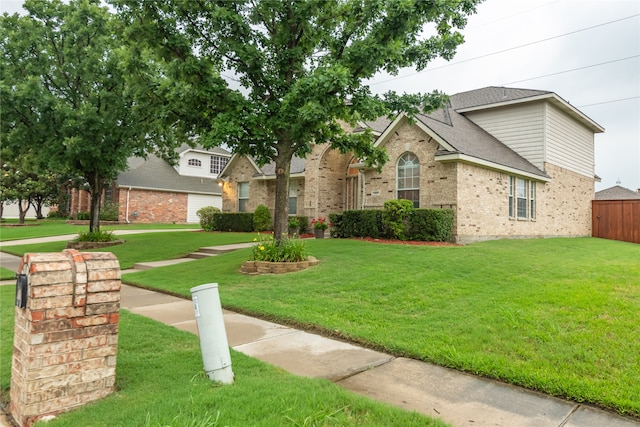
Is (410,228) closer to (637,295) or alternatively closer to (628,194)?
(637,295)

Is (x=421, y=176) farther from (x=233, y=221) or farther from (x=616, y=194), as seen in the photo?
(x=616, y=194)

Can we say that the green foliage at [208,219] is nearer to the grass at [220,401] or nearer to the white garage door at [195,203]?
the white garage door at [195,203]

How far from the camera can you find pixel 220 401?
2805 mm

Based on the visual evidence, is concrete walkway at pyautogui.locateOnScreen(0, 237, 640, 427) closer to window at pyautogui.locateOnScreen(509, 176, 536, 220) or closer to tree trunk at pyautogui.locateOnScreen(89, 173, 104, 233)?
window at pyautogui.locateOnScreen(509, 176, 536, 220)

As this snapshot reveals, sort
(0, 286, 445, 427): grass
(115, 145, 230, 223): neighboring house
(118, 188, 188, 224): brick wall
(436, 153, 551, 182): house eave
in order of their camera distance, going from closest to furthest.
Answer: (0, 286, 445, 427): grass → (436, 153, 551, 182): house eave → (118, 188, 188, 224): brick wall → (115, 145, 230, 223): neighboring house

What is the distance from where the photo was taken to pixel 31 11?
47.5 feet

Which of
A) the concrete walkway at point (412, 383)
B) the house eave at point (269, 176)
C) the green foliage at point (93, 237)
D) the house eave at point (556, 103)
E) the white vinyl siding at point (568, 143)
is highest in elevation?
the house eave at point (556, 103)

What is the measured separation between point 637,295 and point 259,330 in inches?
218

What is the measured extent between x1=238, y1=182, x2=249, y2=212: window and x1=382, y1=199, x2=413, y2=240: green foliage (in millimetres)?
11040

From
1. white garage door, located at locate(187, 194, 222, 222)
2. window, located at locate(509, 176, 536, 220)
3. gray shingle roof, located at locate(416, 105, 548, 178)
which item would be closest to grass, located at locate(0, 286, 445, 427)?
gray shingle roof, located at locate(416, 105, 548, 178)

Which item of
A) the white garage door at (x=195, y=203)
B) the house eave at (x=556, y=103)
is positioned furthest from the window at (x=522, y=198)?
the white garage door at (x=195, y=203)

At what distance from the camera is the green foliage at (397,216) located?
12.8m

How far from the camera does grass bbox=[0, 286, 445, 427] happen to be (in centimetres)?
258

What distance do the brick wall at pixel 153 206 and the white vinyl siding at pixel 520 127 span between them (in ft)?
76.6
